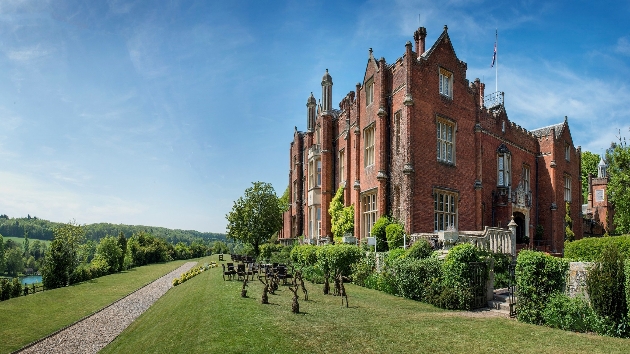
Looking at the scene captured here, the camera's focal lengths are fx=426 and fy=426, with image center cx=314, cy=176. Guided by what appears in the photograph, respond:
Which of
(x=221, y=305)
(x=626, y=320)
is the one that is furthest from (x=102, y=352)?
(x=626, y=320)

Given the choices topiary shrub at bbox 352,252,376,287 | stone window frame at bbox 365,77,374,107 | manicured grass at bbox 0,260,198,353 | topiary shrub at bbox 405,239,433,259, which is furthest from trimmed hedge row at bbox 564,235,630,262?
manicured grass at bbox 0,260,198,353

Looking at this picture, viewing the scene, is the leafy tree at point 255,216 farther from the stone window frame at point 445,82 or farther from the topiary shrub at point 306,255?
the stone window frame at point 445,82

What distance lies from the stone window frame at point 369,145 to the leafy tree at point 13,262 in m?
97.6

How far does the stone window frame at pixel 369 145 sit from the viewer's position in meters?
28.2

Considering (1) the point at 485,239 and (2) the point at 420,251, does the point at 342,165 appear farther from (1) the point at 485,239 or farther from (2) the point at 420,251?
(2) the point at 420,251

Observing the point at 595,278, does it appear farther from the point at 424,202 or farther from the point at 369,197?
the point at 369,197

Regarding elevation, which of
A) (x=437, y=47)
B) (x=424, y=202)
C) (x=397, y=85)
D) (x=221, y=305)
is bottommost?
(x=221, y=305)

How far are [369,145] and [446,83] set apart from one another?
6.27 metres

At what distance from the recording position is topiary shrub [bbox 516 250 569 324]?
1201cm

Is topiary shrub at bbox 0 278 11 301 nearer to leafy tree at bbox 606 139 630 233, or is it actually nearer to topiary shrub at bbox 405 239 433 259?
topiary shrub at bbox 405 239 433 259

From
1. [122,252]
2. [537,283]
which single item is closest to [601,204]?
[537,283]

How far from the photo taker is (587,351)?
358 inches

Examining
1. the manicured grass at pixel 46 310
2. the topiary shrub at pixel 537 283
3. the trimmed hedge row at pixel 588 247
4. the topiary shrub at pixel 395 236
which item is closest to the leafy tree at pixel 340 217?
the topiary shrub at pixel 395 236

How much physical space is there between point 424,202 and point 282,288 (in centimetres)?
990
